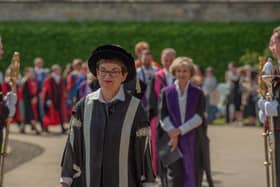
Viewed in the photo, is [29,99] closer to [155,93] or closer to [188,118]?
[155,93]

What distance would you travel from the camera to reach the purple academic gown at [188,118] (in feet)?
38.6

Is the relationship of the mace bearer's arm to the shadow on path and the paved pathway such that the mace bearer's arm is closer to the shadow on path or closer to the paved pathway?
the paved pathway

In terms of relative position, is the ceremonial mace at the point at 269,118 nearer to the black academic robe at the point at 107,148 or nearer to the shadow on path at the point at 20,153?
the black academic robe at the point at 107,148

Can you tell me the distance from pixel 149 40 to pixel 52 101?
1268cm

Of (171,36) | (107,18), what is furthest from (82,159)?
(107,18)

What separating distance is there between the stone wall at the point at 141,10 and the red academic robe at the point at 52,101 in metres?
15.6

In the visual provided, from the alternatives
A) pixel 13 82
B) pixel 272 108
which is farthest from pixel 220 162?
pixel 272 108

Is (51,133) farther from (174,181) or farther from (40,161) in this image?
(174,181)

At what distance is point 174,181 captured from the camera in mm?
11656

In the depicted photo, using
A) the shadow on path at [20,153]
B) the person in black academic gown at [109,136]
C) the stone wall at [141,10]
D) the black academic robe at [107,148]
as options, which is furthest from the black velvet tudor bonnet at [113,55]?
the stone wall at [141,10]

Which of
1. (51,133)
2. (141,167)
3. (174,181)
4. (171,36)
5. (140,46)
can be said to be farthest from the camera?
(171,36)

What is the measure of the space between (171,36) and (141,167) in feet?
97.1

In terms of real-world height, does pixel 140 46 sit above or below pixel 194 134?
above

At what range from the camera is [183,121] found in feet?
38.7
